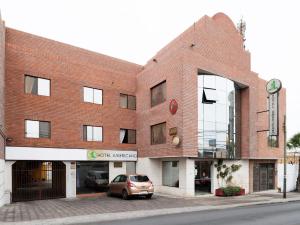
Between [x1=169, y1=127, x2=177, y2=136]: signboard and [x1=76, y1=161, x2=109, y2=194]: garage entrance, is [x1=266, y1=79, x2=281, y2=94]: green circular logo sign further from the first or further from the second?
[x1=76, y1=161, x2=109, y2=194]: garage entrance

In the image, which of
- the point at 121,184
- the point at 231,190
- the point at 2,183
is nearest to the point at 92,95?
the point at 121,184

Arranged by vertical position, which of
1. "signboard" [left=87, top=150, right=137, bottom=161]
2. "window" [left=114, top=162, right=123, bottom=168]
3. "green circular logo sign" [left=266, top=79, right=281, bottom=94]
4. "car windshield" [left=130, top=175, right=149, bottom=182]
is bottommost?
"car windshield" [left=130, top=175, right=149, bottom=182]

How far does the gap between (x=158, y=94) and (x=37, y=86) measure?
904 centimetres

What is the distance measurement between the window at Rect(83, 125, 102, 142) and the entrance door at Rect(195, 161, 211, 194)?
7.92 m

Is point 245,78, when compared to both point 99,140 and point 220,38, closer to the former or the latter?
point 220,38

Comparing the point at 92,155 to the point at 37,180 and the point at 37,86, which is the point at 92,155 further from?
the point at 37,86

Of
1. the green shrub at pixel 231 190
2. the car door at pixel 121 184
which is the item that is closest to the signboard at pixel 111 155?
the car door at pixel 121 184

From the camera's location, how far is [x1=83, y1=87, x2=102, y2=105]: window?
81.9ft

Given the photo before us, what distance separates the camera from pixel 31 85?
73.2 feet

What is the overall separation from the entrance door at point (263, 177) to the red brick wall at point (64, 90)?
36.5 ft

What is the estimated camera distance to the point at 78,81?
80.5 feet

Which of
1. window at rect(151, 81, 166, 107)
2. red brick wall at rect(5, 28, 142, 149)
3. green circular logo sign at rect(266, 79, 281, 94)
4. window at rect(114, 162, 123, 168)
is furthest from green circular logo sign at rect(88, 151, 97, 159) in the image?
green circular logo sign at rect(266, 79, 281, 94)

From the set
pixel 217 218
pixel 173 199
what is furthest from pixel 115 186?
pixel 217 218

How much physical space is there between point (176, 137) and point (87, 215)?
8838 mm
